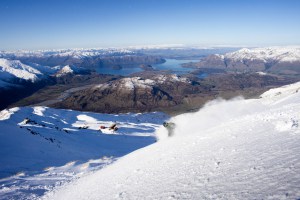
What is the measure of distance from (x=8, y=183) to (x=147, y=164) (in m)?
16.3

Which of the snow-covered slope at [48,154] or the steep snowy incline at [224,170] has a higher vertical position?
the steep snowy incline at [224,170]

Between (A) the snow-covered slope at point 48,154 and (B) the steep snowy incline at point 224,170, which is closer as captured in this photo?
(B) the steep snowy incline at point 224,170

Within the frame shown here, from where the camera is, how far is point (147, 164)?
16641 mm

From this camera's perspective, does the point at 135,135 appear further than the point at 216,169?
Yes

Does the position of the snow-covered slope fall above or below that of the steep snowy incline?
below

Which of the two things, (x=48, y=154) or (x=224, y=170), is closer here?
(x=224, y=170)

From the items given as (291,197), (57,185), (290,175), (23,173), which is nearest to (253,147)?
(290,175)

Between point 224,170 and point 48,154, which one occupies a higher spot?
point 224,170

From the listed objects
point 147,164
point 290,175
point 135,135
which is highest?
point 290,175

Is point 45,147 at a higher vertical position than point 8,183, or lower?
lower

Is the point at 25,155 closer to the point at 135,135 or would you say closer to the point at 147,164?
the point at 147,164

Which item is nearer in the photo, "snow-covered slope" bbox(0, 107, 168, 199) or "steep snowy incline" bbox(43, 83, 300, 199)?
"steep snowy incline" bbox(43, 83, 300, 199)

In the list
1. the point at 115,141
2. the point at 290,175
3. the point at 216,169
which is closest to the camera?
the point at 290,175

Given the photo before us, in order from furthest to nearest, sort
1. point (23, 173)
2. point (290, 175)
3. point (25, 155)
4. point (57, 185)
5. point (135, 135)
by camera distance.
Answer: point (135, 135) → point (25, 155) → point (23, 173) → point (57, 185) → point (290, 175)
